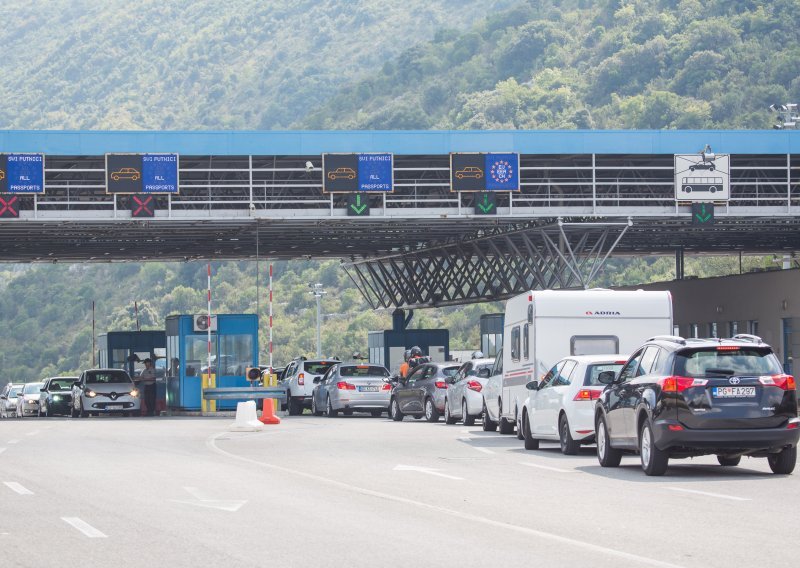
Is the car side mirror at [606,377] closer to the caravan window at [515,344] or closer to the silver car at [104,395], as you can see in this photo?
the caravan window at [515,344]

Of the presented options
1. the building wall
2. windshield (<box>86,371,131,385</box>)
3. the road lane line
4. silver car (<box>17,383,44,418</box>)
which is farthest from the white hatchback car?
silver car (<box>17,383,44,418</box>)

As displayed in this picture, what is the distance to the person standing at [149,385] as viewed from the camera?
4800 centimetres

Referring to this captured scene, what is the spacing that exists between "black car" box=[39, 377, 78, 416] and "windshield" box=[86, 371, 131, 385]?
9.69 feet

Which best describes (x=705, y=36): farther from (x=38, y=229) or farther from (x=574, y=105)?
(x=38, y=229)

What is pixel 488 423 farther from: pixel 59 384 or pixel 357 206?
pixel 59 384

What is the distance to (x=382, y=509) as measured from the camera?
1429cm

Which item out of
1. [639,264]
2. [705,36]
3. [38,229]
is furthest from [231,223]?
[705,36]

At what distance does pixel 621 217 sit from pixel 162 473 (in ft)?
105

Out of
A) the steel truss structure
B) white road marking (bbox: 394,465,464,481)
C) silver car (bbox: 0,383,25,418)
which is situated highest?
the steel truss structure

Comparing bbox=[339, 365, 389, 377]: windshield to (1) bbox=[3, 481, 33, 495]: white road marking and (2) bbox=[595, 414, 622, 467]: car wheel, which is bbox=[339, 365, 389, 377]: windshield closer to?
(2) bbox=[595, 414, 622, 467]: car wheel

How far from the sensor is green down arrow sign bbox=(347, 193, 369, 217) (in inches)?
1854

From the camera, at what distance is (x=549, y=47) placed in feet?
543

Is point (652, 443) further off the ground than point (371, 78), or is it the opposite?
point (371, 78)

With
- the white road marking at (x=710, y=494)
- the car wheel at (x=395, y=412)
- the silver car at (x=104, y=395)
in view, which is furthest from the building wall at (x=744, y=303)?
the white road marking at (x=710, y=494)
